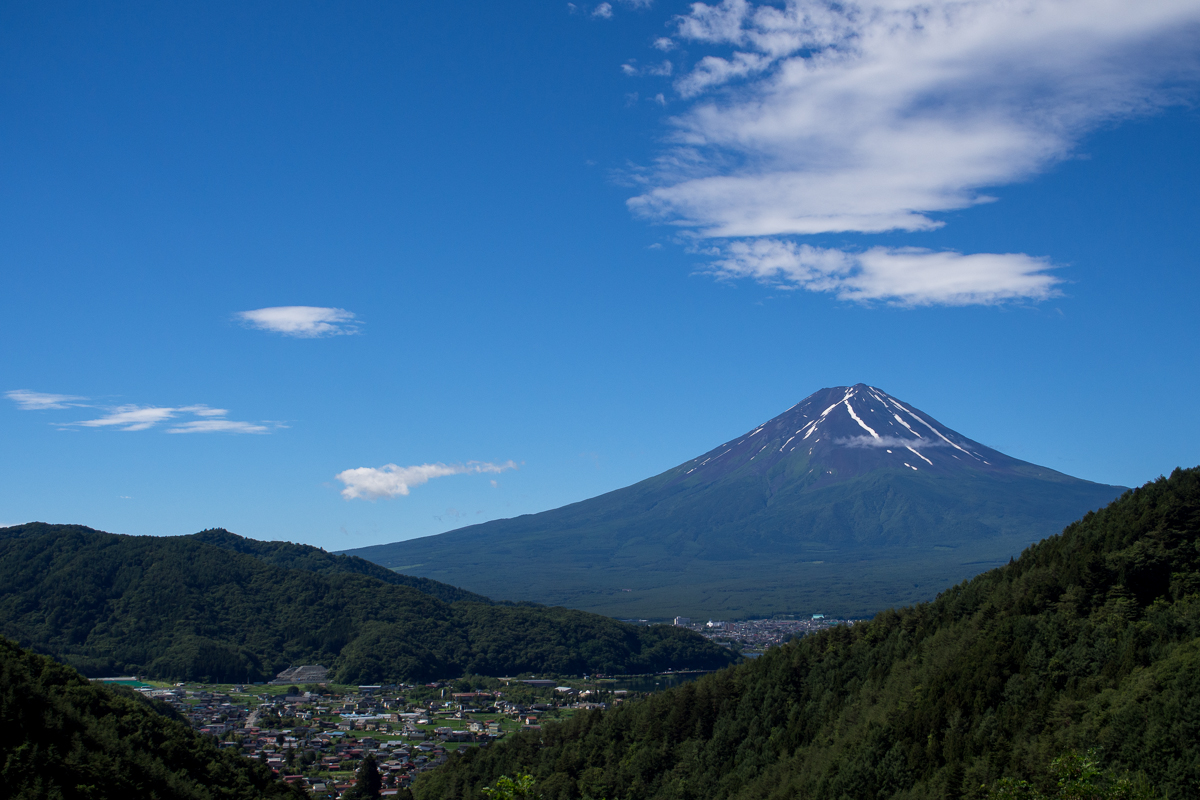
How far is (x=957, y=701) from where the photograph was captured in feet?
100

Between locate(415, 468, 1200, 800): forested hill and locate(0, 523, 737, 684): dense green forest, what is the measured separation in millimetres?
61051

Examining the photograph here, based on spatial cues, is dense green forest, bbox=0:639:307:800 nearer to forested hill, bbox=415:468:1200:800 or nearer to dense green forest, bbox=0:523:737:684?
forested hill, bbox=415:468:1200:800

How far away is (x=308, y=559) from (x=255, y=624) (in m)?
40.7

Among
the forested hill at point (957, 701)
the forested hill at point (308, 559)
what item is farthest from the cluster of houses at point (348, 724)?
the forested hill at point (308, 559)

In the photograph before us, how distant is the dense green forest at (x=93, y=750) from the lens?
87.7ft

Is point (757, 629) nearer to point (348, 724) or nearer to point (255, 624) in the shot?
point (255, 624)

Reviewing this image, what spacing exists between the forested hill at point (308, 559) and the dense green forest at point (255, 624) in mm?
21888

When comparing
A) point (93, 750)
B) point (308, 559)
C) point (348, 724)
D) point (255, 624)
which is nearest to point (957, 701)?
point (93, 750)

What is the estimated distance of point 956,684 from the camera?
103 ft

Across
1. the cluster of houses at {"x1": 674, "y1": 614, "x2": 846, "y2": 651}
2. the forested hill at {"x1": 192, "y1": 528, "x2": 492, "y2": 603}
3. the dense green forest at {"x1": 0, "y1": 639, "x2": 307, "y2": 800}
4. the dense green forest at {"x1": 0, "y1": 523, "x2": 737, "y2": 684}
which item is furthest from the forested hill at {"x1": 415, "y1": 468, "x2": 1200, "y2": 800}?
the forested hill at {"x1": 192, "y1": 528, "x2": 492, "y2": 603}

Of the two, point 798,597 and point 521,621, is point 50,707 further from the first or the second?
point 798,597

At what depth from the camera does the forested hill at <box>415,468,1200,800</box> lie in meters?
26.0

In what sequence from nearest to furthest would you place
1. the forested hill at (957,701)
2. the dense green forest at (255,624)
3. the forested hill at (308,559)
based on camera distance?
the forested hill at (957,701) < the dense green forest at (255,624) < the forested hill at (308,559)

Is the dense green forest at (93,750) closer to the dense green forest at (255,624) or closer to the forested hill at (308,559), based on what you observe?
the dense green forest at (255,624)
